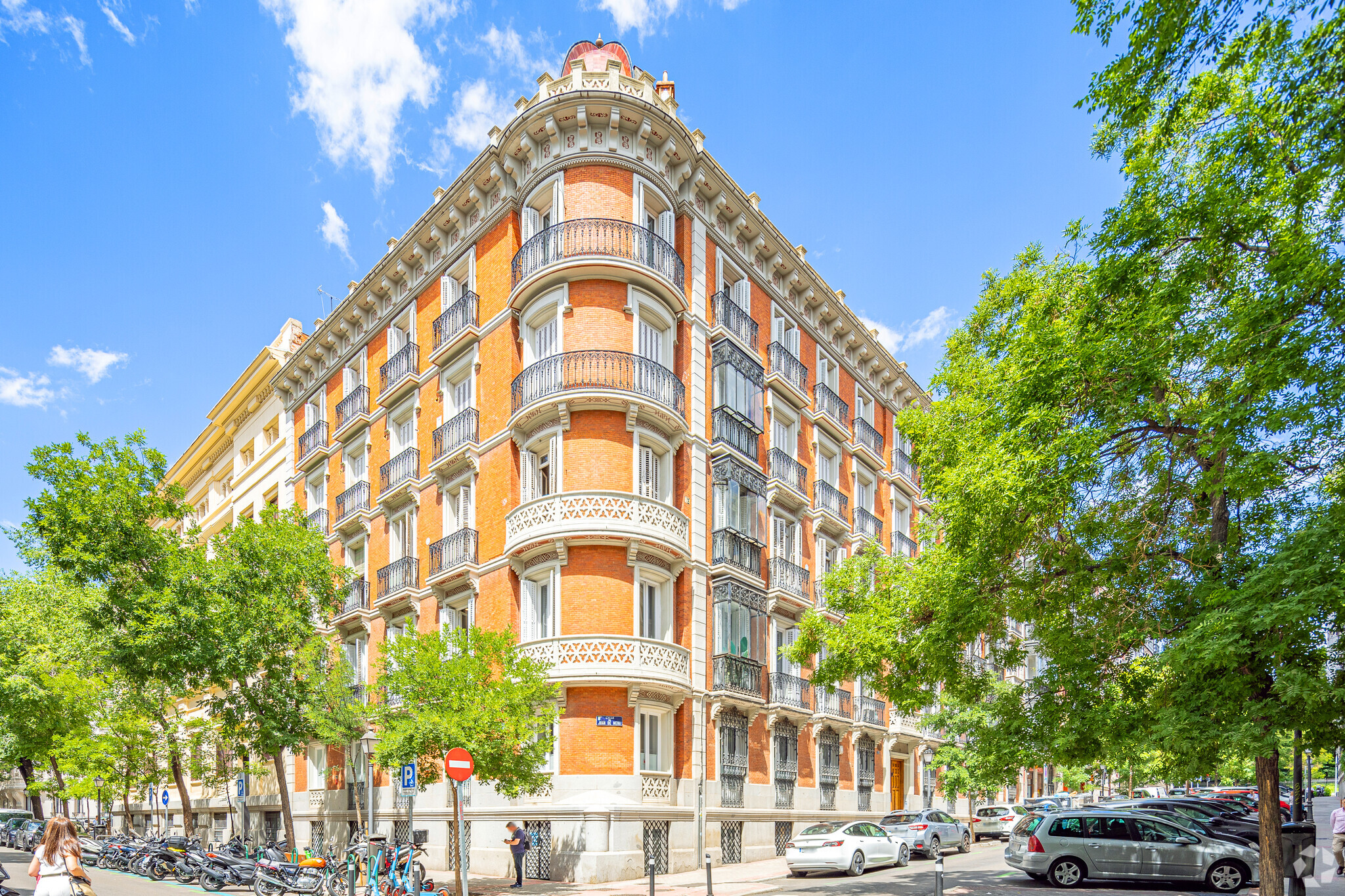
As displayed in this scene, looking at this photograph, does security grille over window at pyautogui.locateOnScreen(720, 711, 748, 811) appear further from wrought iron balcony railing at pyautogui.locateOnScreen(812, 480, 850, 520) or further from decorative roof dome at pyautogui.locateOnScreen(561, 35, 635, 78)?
decorative roof dome at pyautogui.locateOnScreen(561, 35, 635, 78)

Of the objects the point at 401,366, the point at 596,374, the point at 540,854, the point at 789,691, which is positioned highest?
the point at 401,366

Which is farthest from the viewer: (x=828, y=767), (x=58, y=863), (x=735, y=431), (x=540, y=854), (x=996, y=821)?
(x=996, y=821)

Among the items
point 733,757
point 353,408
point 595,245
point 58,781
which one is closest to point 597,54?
point 595,245

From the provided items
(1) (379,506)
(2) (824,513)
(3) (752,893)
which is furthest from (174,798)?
(3) (752,893)

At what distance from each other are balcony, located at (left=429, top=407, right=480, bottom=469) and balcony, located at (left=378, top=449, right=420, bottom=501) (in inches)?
30.0

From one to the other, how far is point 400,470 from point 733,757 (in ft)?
44.9

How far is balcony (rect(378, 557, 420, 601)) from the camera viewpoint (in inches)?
1136

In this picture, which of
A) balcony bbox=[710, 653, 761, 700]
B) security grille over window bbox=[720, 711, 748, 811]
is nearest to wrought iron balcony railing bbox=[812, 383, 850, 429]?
balcony bbox=[710, 653, 761, 700]

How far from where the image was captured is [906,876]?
2264 centimetres

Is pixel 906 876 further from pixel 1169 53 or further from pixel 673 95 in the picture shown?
pixel 673 95

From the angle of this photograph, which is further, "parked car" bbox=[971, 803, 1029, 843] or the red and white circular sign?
"parked car" bbox=[971, 803, 1029, 843]

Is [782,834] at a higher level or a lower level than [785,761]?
lower

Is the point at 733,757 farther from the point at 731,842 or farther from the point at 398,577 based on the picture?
the point at 398,577

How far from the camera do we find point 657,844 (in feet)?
74.1
